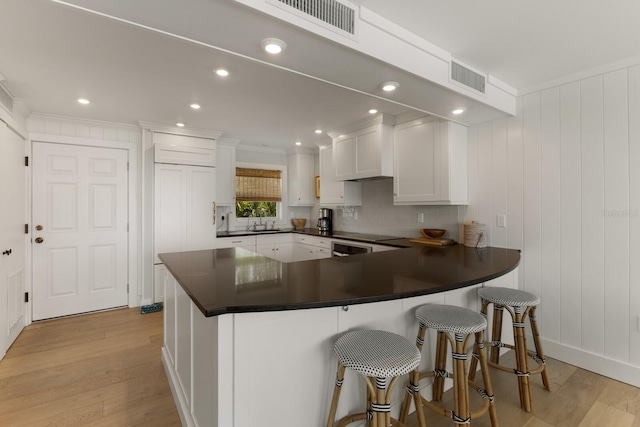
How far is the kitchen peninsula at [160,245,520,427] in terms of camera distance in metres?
1.21

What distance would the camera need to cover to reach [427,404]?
1600 mm

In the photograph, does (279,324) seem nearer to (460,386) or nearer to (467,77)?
(460,386)

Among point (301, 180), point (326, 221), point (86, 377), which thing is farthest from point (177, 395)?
point (301, 180)

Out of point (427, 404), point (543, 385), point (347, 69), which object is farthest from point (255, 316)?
point (543, 385)

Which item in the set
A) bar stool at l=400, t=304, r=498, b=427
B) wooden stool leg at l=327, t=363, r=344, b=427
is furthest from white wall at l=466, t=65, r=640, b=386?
wooden stool leg at l=327, t=363, r=344, b=427

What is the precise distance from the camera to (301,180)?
5273mm

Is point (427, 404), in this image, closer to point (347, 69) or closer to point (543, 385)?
point (543, 385)

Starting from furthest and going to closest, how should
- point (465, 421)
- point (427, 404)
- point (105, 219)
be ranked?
point (105, 219)
point (427, 404)
point (465, 421)

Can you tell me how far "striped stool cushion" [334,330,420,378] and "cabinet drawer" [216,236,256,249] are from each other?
3.25 metres

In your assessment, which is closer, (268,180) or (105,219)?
(105,219)

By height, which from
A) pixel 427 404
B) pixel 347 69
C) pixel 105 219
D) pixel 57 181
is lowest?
pixel 427 404

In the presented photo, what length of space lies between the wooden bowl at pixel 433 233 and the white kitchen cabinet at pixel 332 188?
4.11ft

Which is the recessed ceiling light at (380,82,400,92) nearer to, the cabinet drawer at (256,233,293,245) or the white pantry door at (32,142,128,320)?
the cabinet drawer at (256,233,293,245)

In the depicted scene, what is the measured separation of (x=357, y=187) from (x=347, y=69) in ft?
8.73
